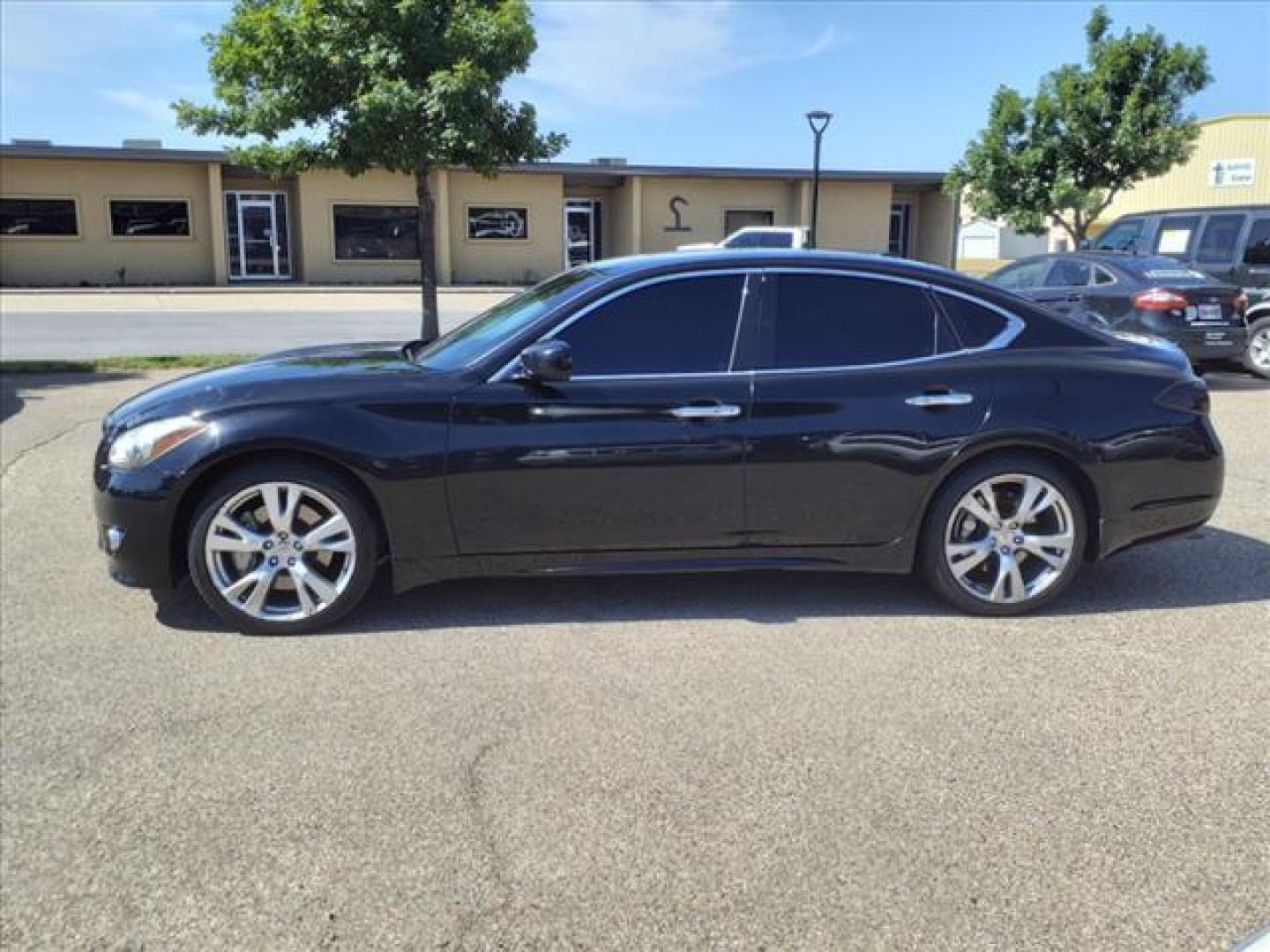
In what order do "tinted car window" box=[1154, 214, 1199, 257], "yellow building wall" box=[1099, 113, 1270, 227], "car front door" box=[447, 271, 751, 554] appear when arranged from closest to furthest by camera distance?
"car front door" box=[447, 271, 751, 554] → "tinted car window" box=[1154, 214, 1199, 257] → "yellow building wall" box=[1099, 113, 1270, 227]

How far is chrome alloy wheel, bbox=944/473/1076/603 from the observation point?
16.1 feet

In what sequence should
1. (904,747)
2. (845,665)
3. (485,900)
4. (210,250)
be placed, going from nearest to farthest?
1. (485,900)
2. (904,747)
3. (845,665)
4. (210,250)

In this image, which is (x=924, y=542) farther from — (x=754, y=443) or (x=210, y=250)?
(x=210, y=250)

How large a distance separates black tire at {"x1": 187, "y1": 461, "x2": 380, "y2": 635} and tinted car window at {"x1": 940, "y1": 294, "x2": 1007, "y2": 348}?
8.93 feet

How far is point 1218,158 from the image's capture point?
44.0 meters

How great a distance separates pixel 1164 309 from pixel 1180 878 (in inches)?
392

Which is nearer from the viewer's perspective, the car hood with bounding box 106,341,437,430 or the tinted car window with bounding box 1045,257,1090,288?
the car hood with bounding box 106,341,437,430

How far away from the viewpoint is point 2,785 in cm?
339

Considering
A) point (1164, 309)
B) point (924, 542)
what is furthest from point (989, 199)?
point (924, 542)

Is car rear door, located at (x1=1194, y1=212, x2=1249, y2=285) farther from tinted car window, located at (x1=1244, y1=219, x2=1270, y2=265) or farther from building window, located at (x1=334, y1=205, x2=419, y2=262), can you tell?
building window, located at (x1=334, y1=205, x2=419, y2=262)

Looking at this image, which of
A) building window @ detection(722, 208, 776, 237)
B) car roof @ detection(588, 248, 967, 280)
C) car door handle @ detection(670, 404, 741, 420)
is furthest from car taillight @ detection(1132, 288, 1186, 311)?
building window @ detection(722, 208, 776, 237)

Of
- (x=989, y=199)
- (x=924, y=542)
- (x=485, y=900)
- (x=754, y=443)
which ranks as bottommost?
(x=485, y=900)

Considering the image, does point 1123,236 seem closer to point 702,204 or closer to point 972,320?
point 972,320

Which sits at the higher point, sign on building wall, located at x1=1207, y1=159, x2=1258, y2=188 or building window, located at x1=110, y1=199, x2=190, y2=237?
sign on building wall, located at x1=1207, y1=159, x2=1258, y2=188
